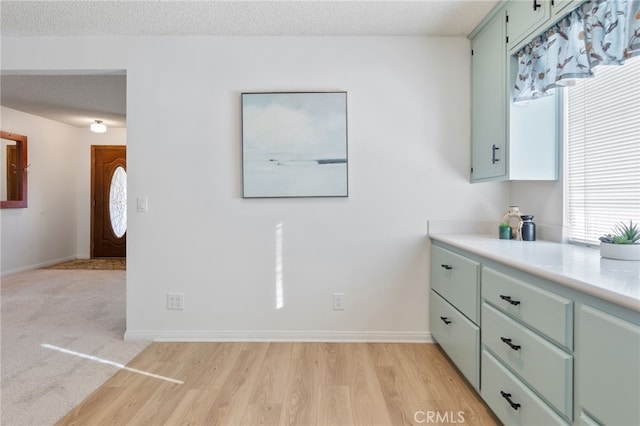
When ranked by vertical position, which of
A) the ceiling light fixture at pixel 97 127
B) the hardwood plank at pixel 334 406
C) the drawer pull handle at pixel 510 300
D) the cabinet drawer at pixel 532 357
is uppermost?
the ceiling light fixture at pixel 97 127

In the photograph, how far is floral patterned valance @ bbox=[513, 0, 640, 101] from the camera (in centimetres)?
148

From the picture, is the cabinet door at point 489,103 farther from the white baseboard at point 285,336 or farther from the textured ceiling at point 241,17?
the white baseboard at point 285,336

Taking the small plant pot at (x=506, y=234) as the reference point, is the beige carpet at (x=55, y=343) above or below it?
below

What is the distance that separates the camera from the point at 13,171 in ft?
17.0

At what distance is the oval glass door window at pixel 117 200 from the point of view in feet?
21.5

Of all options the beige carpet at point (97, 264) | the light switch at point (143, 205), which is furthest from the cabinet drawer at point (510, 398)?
the beige carpet at point (97, 264)

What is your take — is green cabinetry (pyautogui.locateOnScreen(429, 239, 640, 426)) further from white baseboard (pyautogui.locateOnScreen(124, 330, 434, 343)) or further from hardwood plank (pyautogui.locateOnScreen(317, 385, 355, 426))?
hardwood plank (pyautogui.locateOnScreen(317, 385, 355, 426))

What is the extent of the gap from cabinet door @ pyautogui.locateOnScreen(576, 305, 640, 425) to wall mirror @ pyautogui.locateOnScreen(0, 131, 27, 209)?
21.5 ft

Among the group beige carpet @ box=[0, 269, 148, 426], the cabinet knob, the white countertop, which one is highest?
the white countertop

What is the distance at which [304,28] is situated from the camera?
8.45ft

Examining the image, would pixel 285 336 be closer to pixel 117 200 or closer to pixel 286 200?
pixel 286 200

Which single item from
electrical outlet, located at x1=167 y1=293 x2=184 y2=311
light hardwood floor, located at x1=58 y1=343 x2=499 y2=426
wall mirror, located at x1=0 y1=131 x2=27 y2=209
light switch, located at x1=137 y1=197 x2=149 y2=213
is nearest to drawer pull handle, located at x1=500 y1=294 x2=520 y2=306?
light hardwood floor, located at x1=58 y1=343 x2=499 y2=426

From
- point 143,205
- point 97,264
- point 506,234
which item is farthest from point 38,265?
point 506,234

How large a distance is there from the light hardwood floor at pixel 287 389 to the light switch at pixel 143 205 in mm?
1020
